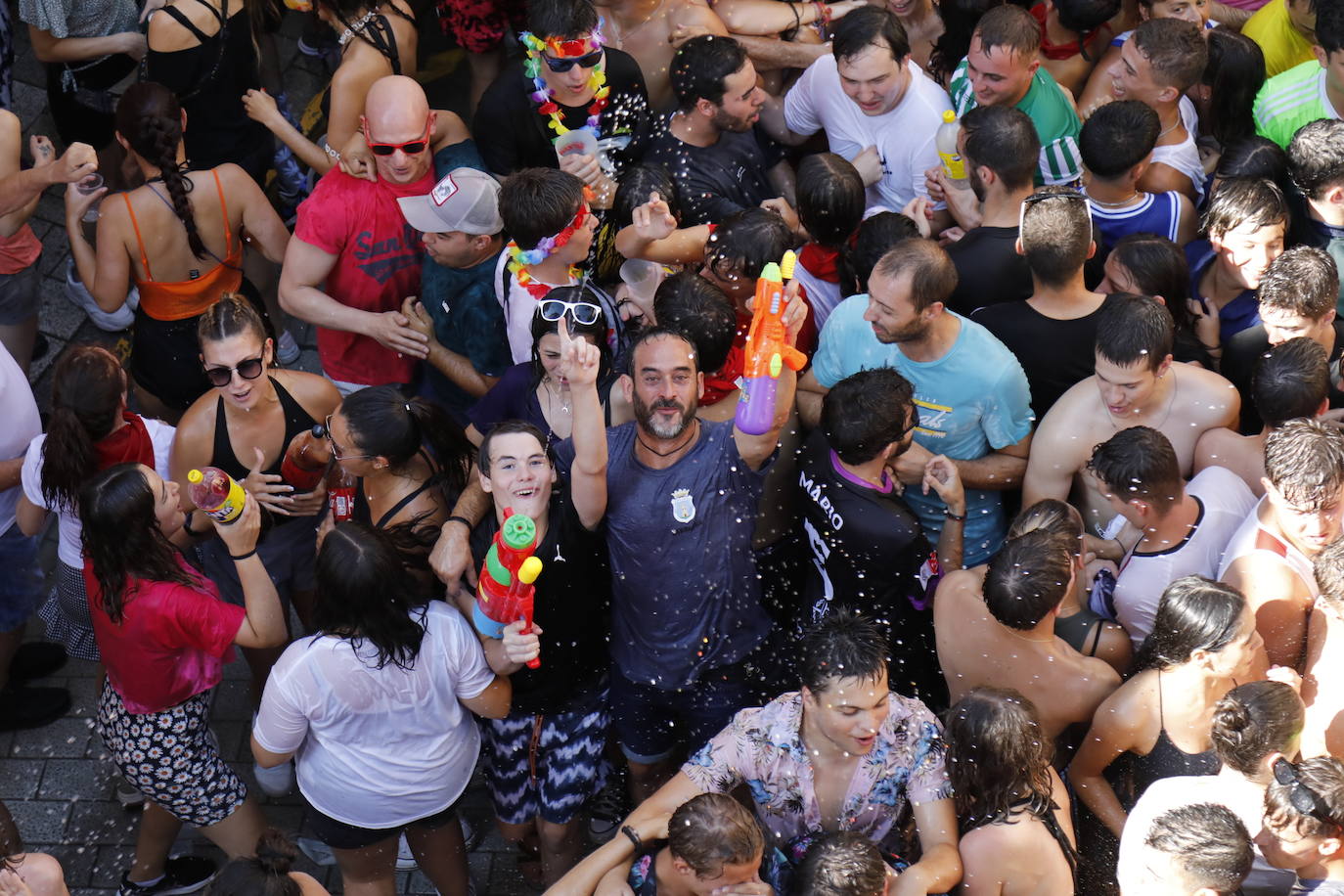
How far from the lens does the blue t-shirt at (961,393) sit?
438 cm

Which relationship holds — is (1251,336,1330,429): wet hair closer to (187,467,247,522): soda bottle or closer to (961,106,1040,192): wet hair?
(961,106,1040,192): wet hair

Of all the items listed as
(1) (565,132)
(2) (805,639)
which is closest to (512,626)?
(2) (805,639)

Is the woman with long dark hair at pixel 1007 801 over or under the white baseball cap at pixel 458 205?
under

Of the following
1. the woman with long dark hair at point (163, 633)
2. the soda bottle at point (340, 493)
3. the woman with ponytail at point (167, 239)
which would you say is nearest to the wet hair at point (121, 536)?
the woman with long dark hair at point (163, 633)

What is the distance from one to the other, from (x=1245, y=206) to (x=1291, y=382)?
83 centimetres

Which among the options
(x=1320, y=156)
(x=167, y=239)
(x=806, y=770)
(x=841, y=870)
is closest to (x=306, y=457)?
(x=167, y=239)

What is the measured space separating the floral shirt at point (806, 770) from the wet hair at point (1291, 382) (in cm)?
151

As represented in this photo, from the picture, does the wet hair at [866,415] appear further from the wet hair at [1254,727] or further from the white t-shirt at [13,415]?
the white t-shirt at [13,415]

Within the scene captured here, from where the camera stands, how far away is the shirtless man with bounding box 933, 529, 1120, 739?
12.3 ft

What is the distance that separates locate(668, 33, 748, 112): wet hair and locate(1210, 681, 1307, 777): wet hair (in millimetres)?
2992

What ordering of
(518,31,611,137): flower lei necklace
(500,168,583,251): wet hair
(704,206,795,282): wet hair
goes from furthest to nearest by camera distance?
1. (518,31,611,137): flower lei necklace
2. (500,168,583,251): wet hair
3. (704,206,795,282): wet hair

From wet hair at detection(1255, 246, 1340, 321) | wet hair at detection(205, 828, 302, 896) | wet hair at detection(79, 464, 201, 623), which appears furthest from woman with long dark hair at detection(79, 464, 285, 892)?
wet hair at detection(1255, 246, 1340, 321)

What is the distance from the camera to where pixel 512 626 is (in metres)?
3.98

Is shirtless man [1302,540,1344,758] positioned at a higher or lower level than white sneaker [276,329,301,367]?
higher
